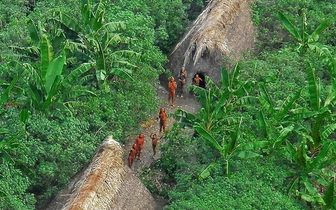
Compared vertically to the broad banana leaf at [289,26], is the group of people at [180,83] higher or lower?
lower

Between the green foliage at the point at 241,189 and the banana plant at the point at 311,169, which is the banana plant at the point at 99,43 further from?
the banana plant at the point at 311,169

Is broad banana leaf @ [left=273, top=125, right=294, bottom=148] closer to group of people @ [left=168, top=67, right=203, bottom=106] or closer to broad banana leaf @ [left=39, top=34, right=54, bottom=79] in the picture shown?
group of people @ [left=168, top=67, right=203, bottom=106]

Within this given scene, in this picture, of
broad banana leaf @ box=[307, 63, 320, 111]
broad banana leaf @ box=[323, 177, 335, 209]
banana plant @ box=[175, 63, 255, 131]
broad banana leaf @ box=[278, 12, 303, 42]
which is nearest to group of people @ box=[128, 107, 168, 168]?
banana plant @ box=[175, 63, 255, 131]

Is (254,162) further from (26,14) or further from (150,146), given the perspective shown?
(26,14)

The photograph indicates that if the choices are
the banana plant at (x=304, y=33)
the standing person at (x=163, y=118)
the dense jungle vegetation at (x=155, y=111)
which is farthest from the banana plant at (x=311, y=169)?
the banana plant at (x=304, y=33)

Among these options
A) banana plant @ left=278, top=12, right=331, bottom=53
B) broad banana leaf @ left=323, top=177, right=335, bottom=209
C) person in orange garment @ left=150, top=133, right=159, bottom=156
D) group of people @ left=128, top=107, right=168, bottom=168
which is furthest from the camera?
banana plant @ left=278, top=12, right=331, bottom=53

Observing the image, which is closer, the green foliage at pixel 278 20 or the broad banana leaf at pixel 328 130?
the broad banana leaf at pixel 328 130

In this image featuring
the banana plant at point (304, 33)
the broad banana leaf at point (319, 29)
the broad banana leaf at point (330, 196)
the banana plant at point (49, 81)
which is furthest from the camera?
the banana plant at point (304, 33)
